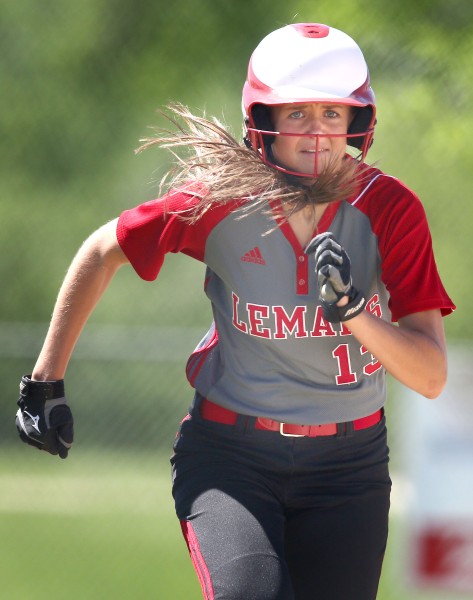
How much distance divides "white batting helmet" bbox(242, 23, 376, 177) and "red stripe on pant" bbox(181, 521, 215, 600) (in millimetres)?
839

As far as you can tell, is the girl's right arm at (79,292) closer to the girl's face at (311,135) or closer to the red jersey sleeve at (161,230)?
the red jersey sleeve at (161,230)

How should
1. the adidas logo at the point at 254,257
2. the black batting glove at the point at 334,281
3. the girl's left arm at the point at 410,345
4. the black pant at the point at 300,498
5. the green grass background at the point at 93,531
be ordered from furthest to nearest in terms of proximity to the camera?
the green grass background at the point at 93,531
the adidas logo at the point at 254,257
the black pant at the point at 300,498
the girl's left arm at the point at 410,345
the black batting glove at the point at 334,281

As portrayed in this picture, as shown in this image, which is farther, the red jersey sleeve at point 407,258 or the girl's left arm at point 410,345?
the red jersey sleeve at point 407,258

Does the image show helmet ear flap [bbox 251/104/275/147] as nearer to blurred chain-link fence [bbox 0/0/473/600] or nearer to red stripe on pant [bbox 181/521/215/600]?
red stripe on pant [bbox 181/521/215/600]

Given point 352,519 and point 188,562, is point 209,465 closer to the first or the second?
point 352,519

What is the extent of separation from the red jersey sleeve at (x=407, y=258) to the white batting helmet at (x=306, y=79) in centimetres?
17

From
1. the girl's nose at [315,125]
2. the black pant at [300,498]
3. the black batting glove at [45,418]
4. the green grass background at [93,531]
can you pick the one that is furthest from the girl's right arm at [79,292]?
the green grass background at [93,531]

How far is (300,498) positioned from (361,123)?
879mm

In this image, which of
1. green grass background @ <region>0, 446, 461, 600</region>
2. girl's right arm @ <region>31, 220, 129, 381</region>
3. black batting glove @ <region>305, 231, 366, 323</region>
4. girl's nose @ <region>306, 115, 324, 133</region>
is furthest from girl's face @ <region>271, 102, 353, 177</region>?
green grass background @ <region>0, 446, 461, 600</region>

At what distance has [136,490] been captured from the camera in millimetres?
7016

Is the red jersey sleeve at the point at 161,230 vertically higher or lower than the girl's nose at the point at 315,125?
lower

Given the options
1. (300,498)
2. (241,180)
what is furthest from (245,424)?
(241,180)

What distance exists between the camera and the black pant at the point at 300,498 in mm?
2555

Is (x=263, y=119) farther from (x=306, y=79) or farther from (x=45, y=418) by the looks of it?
(x=45, y=418)
